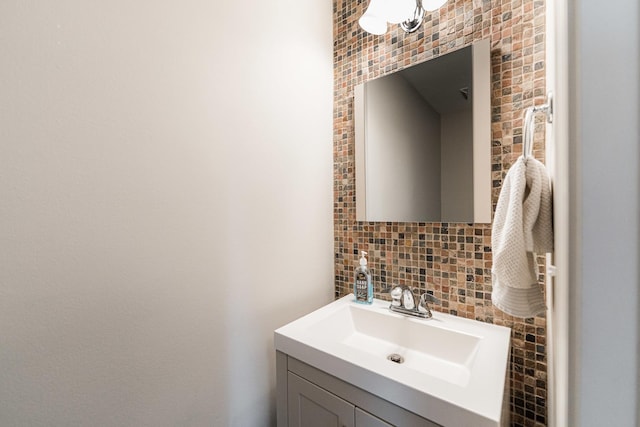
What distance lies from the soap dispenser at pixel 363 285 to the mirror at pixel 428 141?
0.24 m

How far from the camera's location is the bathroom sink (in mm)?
612

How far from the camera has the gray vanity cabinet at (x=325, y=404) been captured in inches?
27.0

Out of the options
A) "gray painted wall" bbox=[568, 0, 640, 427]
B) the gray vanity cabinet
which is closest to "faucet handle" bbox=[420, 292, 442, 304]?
the gray vanity cabinet

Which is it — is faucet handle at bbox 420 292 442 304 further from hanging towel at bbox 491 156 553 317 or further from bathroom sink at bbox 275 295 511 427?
hanging towel at bbox 491 156 553 317

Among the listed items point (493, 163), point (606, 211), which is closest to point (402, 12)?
point (493, 163)

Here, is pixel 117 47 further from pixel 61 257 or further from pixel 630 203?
pixel 630 203

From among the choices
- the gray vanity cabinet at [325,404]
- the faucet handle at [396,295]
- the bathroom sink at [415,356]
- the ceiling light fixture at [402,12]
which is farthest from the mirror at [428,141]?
the gray vanity cabinet at [325,404]

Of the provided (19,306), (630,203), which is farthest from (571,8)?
(19,306)

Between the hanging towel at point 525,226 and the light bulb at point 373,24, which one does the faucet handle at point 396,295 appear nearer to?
the hanging towel at point 525,226

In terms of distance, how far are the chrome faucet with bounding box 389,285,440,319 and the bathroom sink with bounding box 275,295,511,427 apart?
0.09 feet

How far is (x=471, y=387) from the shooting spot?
643mm

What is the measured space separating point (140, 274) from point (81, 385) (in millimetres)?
294

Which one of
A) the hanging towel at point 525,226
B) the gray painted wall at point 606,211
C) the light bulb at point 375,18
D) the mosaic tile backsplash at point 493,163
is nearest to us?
the gray painted wall at point 606,211

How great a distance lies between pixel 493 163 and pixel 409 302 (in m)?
0.62
